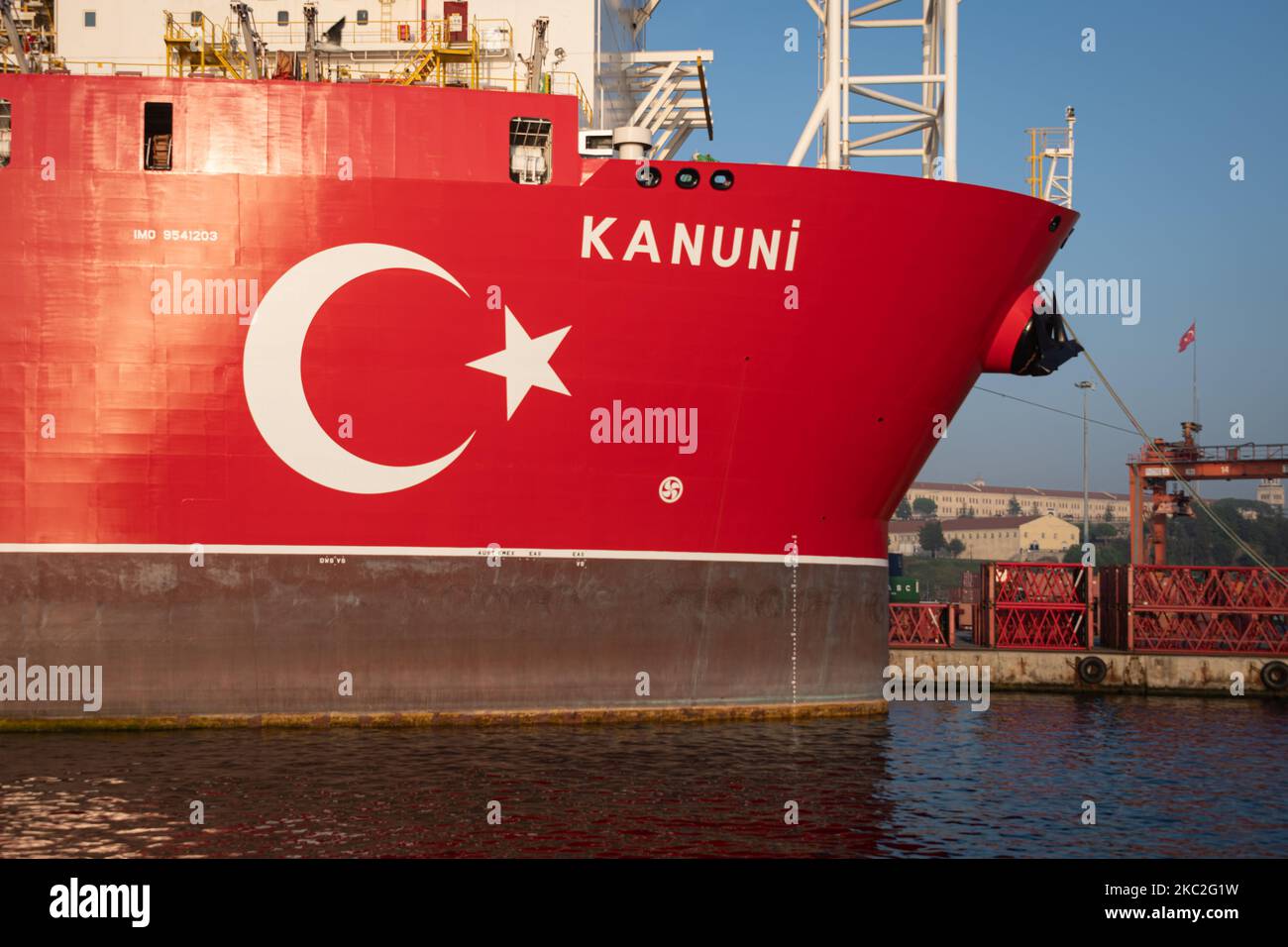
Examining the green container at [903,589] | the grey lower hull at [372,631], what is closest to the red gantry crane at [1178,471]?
the green container at [903,589]

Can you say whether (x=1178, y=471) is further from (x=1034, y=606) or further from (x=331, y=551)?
(x=331, y=551)

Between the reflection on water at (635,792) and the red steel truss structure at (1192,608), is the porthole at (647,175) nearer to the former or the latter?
the reflection on water at (635,792)

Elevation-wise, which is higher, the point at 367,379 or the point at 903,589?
the point at 367,379

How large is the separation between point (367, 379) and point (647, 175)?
5.43 metres

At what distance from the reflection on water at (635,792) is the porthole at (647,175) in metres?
8.68

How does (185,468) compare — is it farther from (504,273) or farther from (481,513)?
(504,273)

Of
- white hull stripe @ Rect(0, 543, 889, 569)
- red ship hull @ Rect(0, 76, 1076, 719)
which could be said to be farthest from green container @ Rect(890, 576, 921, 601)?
white hull stripe @ Rect(0, 543, 889, 569)

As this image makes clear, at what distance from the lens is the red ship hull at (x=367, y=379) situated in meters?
18.5

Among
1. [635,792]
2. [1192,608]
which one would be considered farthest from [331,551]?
[1192,608]

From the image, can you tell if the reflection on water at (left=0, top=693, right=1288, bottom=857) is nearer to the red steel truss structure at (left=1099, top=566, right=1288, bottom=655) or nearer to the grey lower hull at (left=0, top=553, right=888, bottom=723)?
the grey lower hull at (left=0, top=553, right=888, bottom=723)

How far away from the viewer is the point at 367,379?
18.6m

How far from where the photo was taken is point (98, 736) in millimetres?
18359
